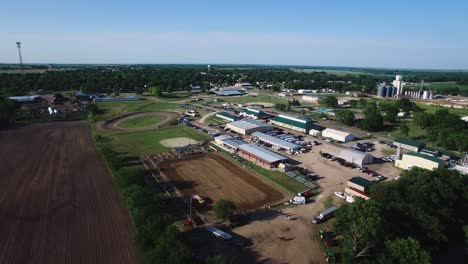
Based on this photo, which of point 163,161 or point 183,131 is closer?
point 163,161

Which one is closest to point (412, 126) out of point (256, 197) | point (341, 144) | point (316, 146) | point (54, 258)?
point (341, 144)

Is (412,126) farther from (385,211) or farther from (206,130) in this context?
(385,211)

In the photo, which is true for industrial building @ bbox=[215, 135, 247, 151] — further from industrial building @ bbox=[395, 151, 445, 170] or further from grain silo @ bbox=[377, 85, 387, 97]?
grain silo @ bbox=[377, 85, 387, 97]

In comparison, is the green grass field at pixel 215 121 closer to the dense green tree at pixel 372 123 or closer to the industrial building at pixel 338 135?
the industrial building at pixel 338 135

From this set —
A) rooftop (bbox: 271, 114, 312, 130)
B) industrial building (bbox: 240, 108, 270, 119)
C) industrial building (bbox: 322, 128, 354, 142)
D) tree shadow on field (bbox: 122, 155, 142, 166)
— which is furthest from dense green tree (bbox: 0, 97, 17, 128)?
industrial building (bbox: 322, 128, 354, 142)

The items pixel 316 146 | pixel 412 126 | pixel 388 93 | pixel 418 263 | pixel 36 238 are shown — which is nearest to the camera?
pixel 418 263

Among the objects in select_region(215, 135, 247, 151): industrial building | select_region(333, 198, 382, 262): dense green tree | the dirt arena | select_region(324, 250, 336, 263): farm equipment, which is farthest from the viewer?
select_region(215, 135, 247, 151): industrial building

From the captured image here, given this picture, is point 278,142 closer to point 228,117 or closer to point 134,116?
point 228,117
